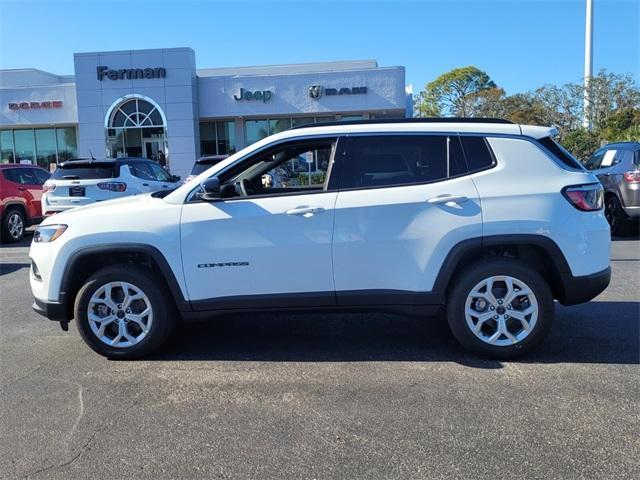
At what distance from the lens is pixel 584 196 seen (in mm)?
4406

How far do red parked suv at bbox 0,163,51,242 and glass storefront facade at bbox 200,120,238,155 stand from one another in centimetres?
1787

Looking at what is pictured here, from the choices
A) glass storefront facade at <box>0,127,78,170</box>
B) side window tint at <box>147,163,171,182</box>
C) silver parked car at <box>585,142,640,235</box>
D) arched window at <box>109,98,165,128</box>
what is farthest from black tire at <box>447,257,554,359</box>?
glass storefront facade at <box>0,127,78,170</box>

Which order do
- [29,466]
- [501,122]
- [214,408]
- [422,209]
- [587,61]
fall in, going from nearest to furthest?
[29,466] < [214,408] < [422,209] < [501,122] < [587,61]

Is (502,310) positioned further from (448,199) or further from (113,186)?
(113,186)

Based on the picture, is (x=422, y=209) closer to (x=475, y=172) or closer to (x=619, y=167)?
(x=475, y=172)

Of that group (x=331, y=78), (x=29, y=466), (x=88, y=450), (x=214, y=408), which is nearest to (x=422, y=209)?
(x=214, y=408)

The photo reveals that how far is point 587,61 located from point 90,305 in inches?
1286

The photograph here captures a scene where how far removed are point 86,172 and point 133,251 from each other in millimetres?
7653

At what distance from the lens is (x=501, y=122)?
4.76 m

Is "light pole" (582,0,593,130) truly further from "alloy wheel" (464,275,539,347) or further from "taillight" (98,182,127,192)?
"alloy wheel" (464,275,539,347)

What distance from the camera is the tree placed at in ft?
210

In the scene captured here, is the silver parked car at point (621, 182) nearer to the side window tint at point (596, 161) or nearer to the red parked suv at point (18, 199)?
the side window tint at point (596, 161)

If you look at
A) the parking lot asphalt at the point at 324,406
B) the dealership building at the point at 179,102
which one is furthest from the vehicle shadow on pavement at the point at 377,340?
the dealership building at the point at 179,102

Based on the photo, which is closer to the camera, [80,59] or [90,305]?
[90,305]
